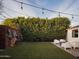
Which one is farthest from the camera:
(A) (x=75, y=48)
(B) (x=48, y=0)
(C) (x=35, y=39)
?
(C) (x=35, y=39)

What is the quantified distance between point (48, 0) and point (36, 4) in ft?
4.11

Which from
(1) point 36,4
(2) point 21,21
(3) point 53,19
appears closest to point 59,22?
(3) point 53,19

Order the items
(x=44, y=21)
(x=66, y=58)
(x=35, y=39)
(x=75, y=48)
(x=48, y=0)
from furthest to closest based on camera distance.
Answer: (x=44, y=21) < (x=35, y=39) < (x=75, y=48) < (x=48, y=0) < (x=66, y=58)

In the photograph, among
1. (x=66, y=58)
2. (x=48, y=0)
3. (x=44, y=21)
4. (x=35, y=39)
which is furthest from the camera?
(x=44, y=21)

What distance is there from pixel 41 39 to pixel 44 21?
12.2ft

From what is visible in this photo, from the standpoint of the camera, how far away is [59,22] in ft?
123

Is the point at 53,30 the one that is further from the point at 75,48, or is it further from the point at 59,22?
the point at 75,48

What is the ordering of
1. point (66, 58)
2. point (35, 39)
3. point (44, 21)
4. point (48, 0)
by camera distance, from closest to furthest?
Result: point (66, 58), point (48, 0), point (35, 39), point (44, 21)

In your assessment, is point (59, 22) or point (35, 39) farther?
point (59, 22)

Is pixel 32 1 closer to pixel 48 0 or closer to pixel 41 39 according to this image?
pixel 48 0

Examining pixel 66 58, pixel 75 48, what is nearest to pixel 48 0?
pixel 66 58

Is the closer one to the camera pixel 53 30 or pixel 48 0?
pixel 48 0

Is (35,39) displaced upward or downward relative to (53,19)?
downward

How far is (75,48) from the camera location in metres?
20.3
